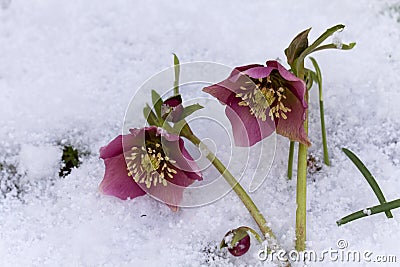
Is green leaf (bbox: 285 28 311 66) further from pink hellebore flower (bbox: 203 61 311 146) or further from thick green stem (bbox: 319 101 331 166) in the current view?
thick green stem (bbox: 319 101 331 166)

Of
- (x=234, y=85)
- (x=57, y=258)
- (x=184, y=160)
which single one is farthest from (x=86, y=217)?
(x=234, y=85)

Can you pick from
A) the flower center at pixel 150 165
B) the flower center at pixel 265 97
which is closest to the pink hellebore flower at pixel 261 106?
the flower center at pixel 265 97

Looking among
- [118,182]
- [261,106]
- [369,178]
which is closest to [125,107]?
[118,182]

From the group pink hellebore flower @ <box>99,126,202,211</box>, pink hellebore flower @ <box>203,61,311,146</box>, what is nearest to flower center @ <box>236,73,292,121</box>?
pink hellebore flower @ <box>203,61,311,146</box>

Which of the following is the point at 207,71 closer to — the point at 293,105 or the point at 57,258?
the point at 293,105

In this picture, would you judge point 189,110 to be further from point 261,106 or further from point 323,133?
point 323,133
